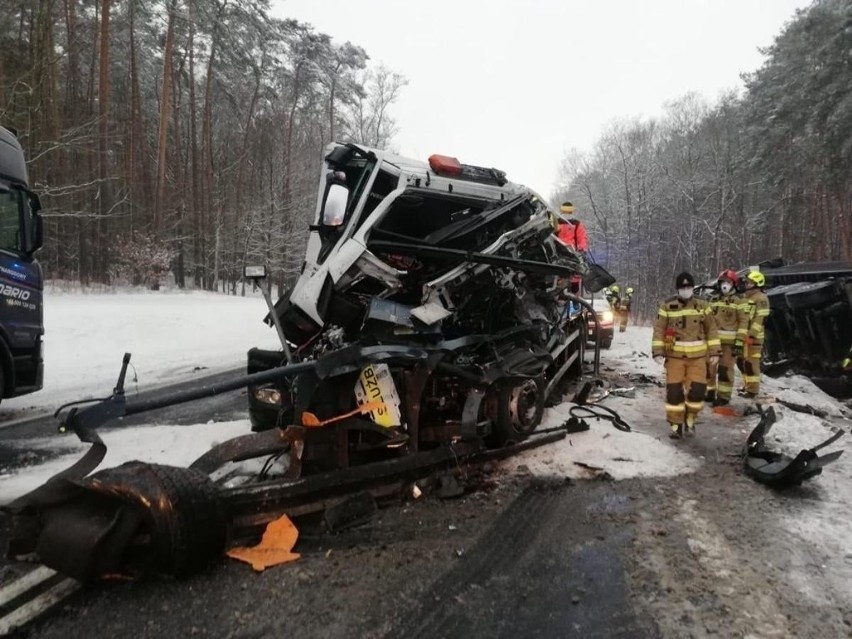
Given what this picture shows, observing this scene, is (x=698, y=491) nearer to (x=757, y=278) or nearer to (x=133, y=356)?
(x=757, y=278)

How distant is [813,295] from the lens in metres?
8.80

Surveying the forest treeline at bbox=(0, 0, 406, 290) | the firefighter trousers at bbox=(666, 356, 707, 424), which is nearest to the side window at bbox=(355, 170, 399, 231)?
the firefighter trousers at bbox=(666, 356, 707, 424)

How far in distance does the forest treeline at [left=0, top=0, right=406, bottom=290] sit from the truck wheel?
1295 cm

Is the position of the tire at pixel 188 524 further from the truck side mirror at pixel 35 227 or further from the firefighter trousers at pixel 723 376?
the firefighter trousers at pixel 723 376

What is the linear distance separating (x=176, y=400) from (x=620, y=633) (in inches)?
92.8

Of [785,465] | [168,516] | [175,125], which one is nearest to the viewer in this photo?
[168,516]

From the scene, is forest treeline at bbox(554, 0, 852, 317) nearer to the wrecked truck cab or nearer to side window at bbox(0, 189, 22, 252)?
the wrecked truck cab

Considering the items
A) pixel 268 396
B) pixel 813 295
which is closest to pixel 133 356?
pixel 268 396

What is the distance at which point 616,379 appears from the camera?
8.65 meters

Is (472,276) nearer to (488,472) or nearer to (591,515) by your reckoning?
(488,472)

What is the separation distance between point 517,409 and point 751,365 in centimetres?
478

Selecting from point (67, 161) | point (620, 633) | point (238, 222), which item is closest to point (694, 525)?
point (620, 633)

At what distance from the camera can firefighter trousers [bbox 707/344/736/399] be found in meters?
7.08

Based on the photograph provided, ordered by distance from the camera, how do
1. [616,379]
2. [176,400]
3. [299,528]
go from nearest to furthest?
[176,400] → [299,528] → [616,379]
